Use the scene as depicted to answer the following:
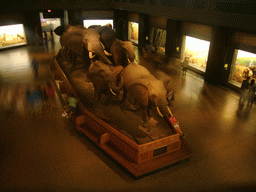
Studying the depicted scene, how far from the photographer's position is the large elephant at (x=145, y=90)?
22.4ft

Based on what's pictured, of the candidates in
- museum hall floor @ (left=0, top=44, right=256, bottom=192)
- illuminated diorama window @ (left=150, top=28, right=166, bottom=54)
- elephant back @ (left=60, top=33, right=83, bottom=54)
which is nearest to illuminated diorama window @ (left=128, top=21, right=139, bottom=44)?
illuminated diorama window @ (left=150, top=28, right=166, bottom=54)

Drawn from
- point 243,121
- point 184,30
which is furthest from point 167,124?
point 184,30

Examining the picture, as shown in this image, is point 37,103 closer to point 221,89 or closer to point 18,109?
point 18,109

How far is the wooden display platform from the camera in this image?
6.82m

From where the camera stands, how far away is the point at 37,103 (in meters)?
11.0

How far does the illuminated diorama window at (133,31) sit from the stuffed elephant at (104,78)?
46.5 ft

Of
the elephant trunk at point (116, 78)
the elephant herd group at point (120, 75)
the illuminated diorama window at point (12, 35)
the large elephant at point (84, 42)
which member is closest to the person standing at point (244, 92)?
the elephant herd group at point (120, 75)

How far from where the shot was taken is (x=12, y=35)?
20766mm

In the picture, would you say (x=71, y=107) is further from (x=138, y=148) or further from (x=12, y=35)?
(x=12, y=35)

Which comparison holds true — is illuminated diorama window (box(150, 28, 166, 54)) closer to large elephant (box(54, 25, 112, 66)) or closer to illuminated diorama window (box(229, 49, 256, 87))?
illuminated diorama window (box(229, 49, 256, 87))

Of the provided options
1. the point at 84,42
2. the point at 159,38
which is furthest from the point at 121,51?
the point at 159,38

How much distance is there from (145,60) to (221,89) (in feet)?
22.1

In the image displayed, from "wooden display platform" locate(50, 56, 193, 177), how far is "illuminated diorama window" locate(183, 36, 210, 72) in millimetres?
7851

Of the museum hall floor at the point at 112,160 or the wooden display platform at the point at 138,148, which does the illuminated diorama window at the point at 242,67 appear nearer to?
the museum hall floor at the point at 112,160
